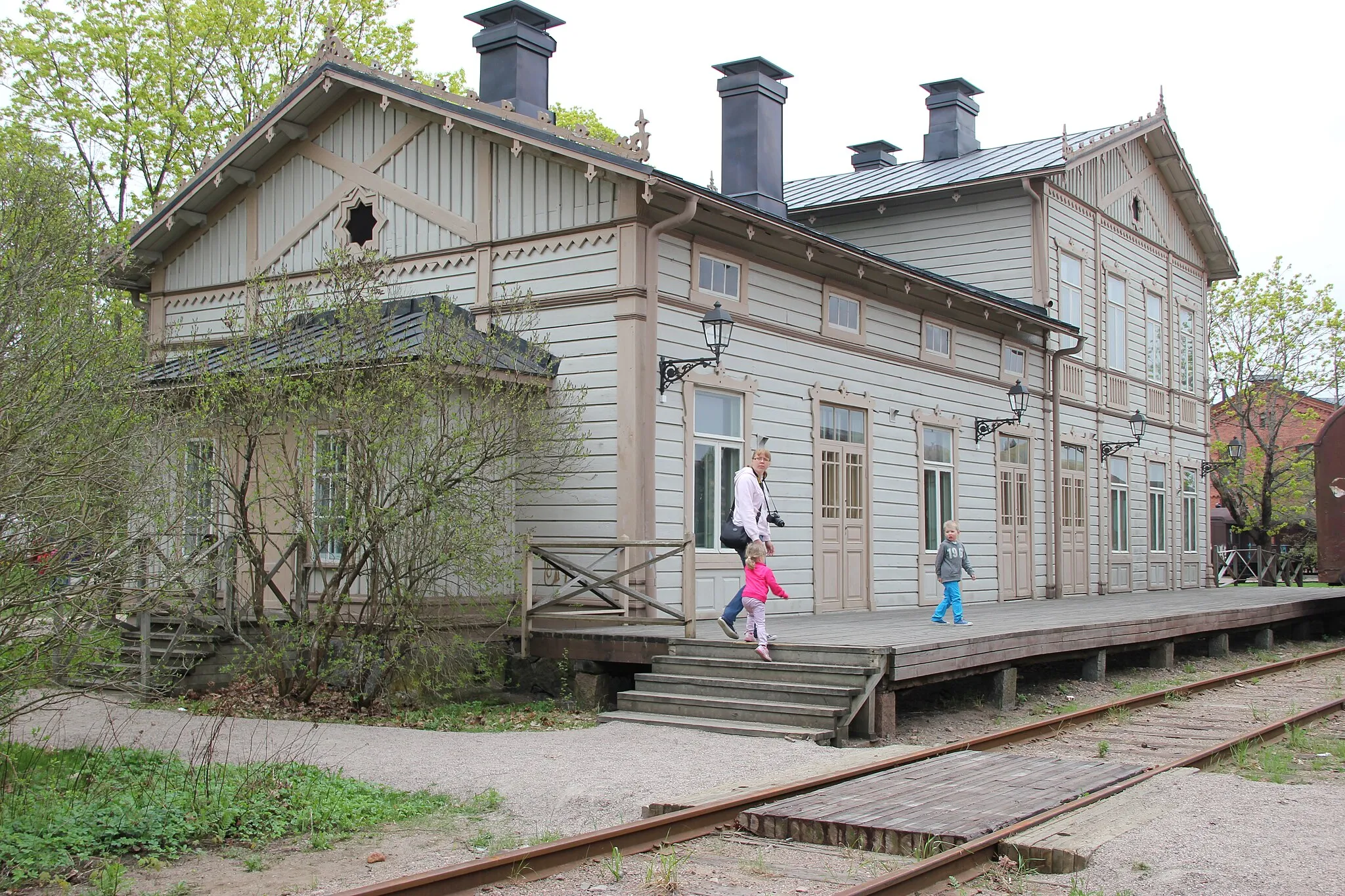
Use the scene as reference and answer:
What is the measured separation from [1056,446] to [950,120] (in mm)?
7293

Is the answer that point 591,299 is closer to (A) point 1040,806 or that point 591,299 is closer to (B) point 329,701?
(B) point 329,701

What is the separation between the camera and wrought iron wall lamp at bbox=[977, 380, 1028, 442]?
19953 millimetres

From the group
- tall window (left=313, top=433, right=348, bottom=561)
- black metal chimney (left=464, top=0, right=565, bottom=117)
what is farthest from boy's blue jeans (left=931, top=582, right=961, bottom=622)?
black metal chimney (left=464, top=0, right=565, bottom=117)

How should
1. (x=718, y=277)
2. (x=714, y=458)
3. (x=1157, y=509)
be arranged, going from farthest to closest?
(x=1157, y=509)
(x=718, y=277)
(x=714, y=458)

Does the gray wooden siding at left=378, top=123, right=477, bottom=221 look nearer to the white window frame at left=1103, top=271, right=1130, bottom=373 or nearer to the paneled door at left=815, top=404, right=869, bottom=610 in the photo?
the paneled door at left=815, top=404, right=869, bottom=610

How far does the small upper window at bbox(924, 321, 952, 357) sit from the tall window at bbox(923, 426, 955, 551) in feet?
3.64

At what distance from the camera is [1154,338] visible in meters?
A: 27.6

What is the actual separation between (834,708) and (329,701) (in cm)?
467

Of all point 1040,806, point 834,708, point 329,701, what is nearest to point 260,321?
point 329,701

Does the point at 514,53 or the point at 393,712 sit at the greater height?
the point at 514,53

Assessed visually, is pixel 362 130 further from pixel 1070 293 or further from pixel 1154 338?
pixel 1154 338

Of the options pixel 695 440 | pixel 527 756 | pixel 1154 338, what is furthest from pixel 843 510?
pixel 1154 338

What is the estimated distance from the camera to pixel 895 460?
713 inches

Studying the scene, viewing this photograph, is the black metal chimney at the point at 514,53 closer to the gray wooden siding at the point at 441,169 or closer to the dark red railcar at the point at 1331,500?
the gray wooden siding at the point at 441,169
